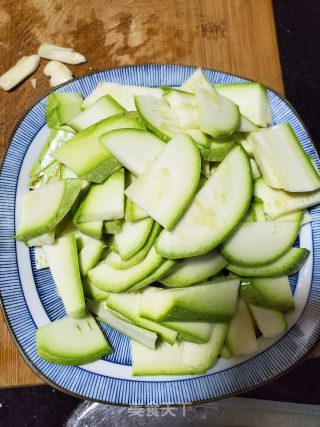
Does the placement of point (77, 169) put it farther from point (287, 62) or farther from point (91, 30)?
point (287, 62)

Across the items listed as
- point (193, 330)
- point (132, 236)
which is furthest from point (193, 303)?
point (132, 236)

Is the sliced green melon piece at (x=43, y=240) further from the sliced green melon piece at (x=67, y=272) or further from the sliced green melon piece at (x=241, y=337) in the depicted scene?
the sliced green melon piece at (x=241, y=337)

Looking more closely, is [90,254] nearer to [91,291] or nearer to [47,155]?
[91,291]

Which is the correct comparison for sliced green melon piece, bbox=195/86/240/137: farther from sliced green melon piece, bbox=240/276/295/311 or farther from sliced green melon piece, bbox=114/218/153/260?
sliced green melon piece, bbox=240/276/295/311

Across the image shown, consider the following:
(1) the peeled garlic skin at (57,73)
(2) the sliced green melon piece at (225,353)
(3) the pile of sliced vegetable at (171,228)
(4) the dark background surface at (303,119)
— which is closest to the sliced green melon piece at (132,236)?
(3) the pile of sliced vegetable at (171,228)

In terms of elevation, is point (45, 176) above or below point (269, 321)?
above

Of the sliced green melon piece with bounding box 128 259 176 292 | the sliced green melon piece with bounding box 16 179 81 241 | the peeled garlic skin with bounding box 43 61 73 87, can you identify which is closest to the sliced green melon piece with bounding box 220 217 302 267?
the sliced green melon piece with bounding box 128 259 176 292
